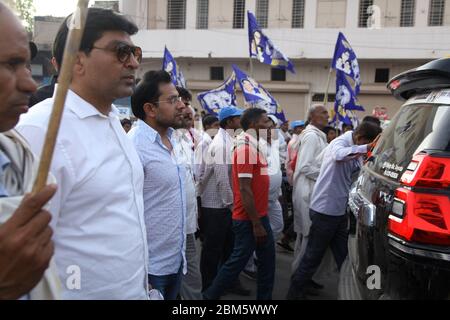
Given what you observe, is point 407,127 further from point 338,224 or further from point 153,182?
point 338,224

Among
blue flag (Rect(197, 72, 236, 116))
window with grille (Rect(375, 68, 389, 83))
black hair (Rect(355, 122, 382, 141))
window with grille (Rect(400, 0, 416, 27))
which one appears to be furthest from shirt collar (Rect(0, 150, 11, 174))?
window with grille (Rect(375, 68, 389, 83))

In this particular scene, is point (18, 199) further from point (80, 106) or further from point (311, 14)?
point (311, 14)

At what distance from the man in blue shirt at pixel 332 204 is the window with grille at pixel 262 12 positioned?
23.2m

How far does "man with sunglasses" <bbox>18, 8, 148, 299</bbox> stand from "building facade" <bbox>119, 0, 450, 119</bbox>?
24.0 metres

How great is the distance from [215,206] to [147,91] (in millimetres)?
1941

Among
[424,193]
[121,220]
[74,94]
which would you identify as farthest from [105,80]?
[424,193]

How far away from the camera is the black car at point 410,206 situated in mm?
1824

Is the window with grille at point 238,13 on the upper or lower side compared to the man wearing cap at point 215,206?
upper

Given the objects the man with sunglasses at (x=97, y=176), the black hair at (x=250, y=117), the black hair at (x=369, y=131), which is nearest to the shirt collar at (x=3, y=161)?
the man with sunglasses at (x=97, y=176)

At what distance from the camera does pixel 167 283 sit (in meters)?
2.77

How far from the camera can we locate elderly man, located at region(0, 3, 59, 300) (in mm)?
996

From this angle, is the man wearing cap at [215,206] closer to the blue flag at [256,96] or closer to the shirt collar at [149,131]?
the shirt collar at [149,131]

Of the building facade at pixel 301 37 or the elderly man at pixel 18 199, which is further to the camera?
the building facade at pixel 301 37

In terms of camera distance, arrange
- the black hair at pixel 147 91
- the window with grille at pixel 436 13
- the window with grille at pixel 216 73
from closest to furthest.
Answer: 1. the black hair at pixel 147 91
2. the window with grille at pixel 436 13
3. the window with grille at pixel 216 73
